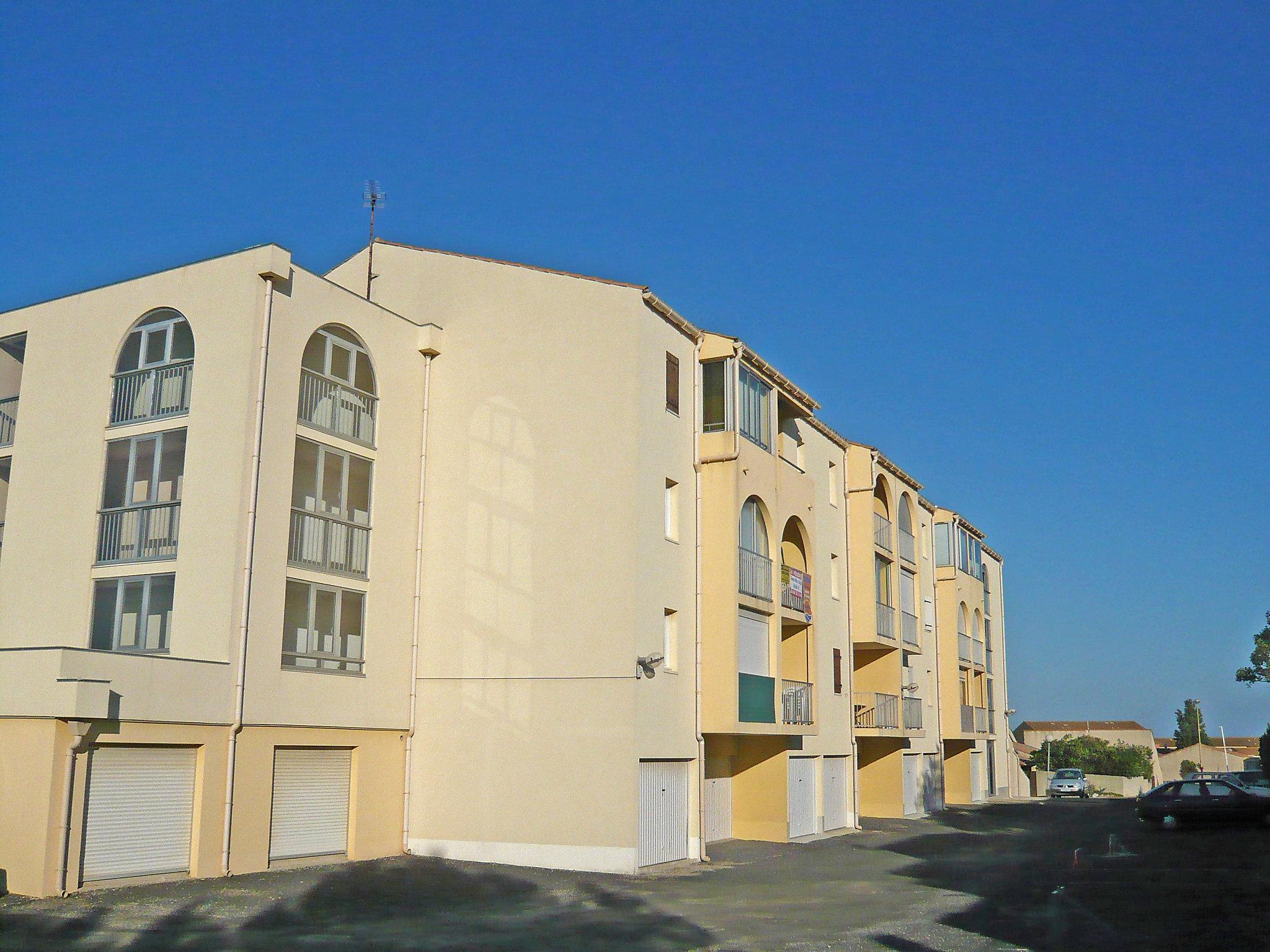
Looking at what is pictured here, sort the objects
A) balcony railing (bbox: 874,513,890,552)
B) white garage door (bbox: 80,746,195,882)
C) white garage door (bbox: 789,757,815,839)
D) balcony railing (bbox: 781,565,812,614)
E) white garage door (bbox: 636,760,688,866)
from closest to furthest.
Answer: white garage door (bbox: 80,746,195,882) → white garage door (bbox: 636,760,688,866) → balcony railing (bbox: 781,565,812,614) → white garage door (bbox: 789,757,815,839) → balcony railing (bbox: 874,513,890,552)

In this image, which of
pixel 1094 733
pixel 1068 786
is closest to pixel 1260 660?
pixel 1068 786

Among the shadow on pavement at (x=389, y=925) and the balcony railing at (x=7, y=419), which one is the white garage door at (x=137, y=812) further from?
the balcony railing at (x=7, y=419)

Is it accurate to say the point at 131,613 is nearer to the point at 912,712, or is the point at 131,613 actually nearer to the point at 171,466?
the point at 171,466

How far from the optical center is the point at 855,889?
19078 millimetres

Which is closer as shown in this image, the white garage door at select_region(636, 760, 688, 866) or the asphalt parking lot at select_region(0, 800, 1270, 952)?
the asphalt parking lot at select_region(0, 800, 1270, 952)

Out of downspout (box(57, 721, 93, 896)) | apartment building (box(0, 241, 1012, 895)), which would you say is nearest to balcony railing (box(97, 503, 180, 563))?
apartment building (box(0, 241, 1012, 895))

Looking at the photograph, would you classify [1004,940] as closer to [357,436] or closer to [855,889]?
[855,889]

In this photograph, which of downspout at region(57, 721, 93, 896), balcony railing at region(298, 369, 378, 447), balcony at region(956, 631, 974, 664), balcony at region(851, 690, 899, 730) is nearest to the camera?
downspout at region(57, 721, 93, 896)

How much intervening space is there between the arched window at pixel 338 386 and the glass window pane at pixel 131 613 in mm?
4088

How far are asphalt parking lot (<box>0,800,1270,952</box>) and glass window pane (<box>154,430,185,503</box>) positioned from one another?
682cm

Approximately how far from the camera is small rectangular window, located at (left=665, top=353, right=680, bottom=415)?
79.0ft

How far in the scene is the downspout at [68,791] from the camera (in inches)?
653

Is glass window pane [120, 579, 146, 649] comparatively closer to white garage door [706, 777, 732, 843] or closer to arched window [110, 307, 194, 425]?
arched window [110, 307, 194, 425]

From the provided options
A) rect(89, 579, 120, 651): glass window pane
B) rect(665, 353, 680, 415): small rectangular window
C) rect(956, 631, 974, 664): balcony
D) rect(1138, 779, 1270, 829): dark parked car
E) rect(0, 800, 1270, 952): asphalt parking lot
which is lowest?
rect(0, 800, 1270, 952): asphalt parking lot
